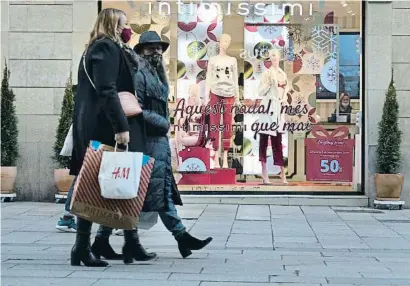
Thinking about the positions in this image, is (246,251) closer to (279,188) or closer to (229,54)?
(279,188)

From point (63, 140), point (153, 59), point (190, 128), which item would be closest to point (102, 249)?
point (153, 59)

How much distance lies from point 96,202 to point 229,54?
6976mm

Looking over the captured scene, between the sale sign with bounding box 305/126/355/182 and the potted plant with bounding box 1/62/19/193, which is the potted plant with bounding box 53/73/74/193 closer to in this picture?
the potted plant with bounding box 1/62/19/193

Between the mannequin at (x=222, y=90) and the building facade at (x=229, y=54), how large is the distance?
0.12 meters

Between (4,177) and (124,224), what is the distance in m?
6.58

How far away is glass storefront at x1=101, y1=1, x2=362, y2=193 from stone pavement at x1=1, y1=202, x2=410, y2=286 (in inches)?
44.9

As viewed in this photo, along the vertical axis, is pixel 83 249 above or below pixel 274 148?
below

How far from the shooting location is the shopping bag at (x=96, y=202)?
563 centimetres

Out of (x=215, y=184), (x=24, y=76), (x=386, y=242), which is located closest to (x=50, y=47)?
(x=24, y=76)

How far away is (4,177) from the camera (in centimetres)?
1176

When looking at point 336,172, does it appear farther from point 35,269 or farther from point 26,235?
point 35,269

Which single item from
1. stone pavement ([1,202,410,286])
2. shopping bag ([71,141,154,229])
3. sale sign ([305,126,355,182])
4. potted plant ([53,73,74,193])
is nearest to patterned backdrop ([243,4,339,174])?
sale sign ([305,126,355,182])

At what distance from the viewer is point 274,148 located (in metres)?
12.2

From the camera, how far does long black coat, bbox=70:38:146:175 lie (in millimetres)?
5715
